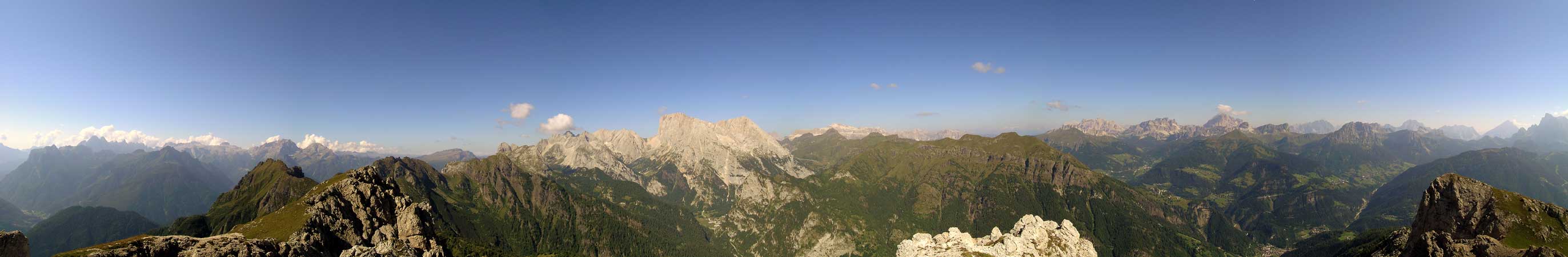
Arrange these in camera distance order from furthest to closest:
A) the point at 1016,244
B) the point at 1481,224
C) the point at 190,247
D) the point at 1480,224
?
the point at 1016,244 < the point at 1480,224 < the point at 1481,224 < the point at 190,247

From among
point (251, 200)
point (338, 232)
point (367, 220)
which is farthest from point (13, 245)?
point (251, 200)

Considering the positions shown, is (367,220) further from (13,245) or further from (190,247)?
(13,245)

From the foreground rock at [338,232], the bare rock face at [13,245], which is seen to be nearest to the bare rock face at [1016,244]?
the foreground rock at [338,232]

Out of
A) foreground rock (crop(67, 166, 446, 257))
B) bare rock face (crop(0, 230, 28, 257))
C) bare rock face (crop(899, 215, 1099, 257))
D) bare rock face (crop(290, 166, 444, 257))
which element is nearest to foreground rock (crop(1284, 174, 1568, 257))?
bare rock face (crop(899, 215, 1099, 257))

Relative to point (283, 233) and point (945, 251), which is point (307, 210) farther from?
point (945, 251)

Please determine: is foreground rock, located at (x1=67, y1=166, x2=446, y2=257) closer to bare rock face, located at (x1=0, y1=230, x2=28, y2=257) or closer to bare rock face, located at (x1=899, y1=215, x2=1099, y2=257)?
bare rock face, located at (x1=0, y1=230, x2=28, y2=257)

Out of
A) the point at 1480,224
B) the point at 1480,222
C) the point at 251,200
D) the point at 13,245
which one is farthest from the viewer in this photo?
the point at 251,200

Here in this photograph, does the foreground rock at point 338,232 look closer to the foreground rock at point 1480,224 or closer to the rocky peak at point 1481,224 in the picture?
the foreground rock at point 1480,224
